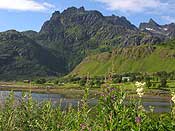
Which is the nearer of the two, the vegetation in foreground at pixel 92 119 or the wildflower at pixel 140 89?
the vegetation in foreground at pixel 92 119

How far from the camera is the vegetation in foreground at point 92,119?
1010 centimetres

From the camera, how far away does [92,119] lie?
1210 cm

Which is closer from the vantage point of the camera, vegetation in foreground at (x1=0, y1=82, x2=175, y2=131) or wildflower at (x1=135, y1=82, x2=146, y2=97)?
vegetation in foreground at (x1=0, y1=82, x2=175, y2=131)

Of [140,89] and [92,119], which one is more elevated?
[140,89]

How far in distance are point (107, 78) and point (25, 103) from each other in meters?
4.08

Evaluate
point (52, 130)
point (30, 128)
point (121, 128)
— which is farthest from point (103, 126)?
point (30, 128)

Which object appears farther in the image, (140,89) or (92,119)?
(92,119)

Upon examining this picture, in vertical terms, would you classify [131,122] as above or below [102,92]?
below

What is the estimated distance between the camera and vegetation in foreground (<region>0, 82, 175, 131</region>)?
10.1 metres

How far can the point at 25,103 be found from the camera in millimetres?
13945

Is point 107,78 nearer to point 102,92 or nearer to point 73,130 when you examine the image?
point 102,92

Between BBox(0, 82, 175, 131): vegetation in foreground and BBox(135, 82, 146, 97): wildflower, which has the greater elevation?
BBox(135, 82, 146, 97): wildflower

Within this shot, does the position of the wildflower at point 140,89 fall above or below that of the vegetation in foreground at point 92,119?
above

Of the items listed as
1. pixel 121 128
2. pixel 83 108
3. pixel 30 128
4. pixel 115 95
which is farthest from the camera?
pixel 30 128
